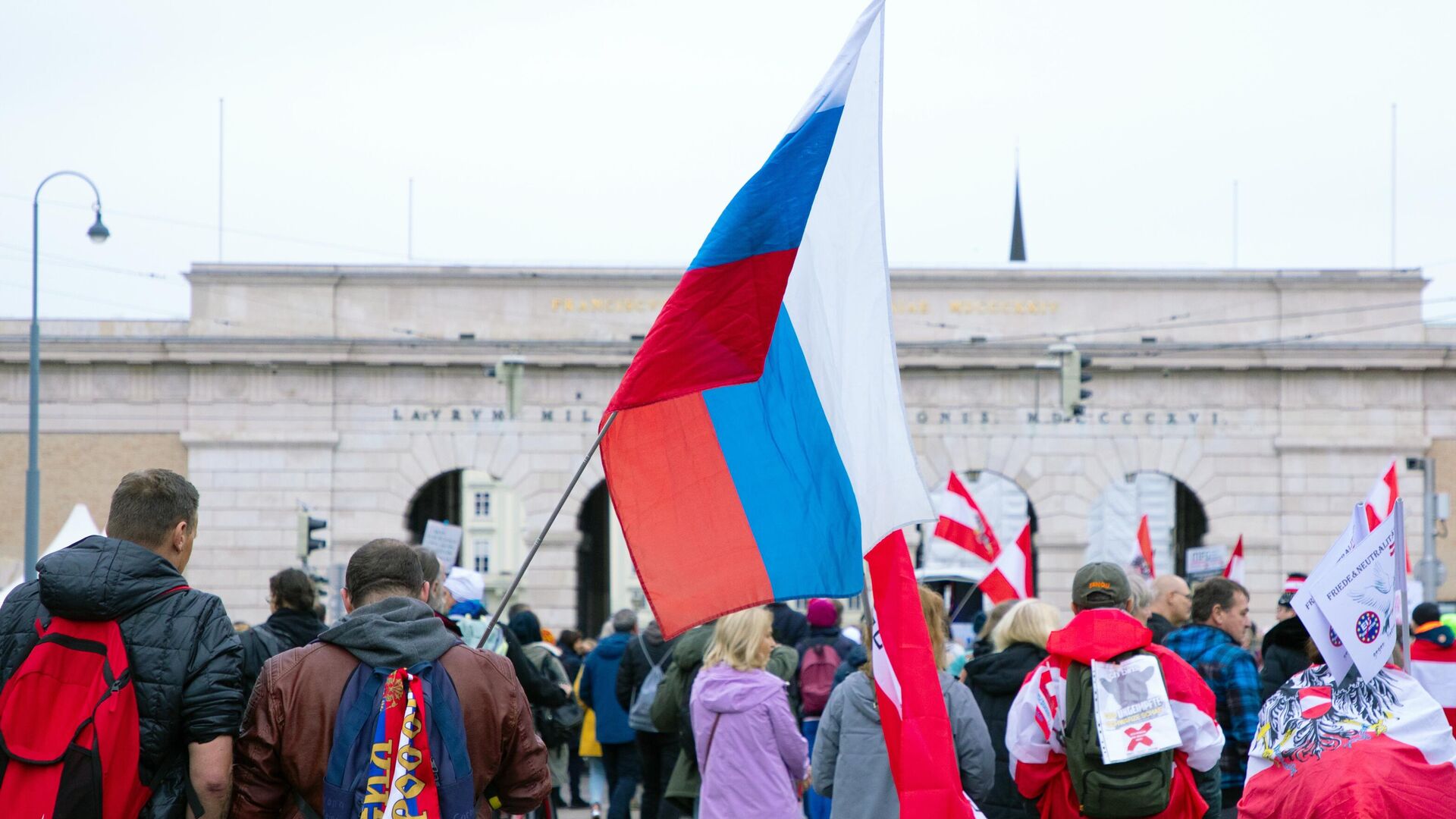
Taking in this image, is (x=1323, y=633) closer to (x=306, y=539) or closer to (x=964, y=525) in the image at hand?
(x=964, y=525)

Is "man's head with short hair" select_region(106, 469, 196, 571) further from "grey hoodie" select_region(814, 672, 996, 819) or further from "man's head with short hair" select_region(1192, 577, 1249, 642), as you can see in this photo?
"man's head with short hair" select_region(1192, 577, 1249, 642)

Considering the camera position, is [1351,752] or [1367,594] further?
[1367,594]

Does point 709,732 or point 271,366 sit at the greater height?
point 271,366

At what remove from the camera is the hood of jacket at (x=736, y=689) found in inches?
341

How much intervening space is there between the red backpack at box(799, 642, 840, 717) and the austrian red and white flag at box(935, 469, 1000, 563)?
5.72 metres

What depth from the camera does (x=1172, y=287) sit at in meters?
33.6

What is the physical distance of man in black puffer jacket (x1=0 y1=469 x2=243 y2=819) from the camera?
4.71 metres

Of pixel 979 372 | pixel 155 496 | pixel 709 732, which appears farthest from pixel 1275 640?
pixel 979 372

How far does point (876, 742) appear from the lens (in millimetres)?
7172

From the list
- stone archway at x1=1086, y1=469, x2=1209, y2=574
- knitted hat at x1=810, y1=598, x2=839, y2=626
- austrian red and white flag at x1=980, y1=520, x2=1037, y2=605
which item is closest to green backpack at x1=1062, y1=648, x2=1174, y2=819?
knitted hat at x1=810, y1=598, x2=839, y2=626

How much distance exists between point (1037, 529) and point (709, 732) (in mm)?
26224

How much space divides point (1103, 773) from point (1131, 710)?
9.7 inches

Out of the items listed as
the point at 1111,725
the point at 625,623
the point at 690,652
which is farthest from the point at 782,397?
the point at 625,623

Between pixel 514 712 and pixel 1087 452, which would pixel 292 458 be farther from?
pixel 514 712
